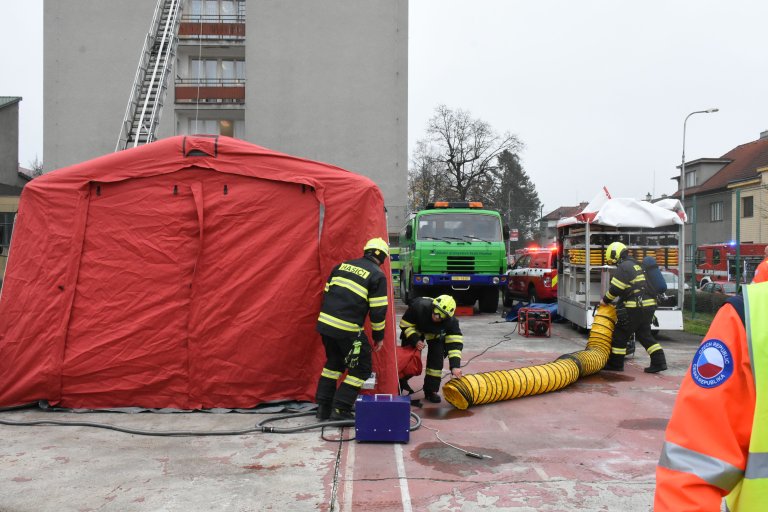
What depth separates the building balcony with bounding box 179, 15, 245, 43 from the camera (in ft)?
96.5

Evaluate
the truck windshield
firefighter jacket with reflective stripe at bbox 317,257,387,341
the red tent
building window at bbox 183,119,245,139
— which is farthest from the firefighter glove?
building window at bbox 183,119,245,139

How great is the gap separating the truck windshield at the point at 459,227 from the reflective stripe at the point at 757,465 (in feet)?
47.9

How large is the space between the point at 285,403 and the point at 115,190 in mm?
3050

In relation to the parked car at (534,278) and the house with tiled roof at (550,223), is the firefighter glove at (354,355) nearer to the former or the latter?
the parked car at (534,278)

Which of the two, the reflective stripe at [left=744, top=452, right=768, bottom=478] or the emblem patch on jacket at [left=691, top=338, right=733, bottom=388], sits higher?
the emblem patch on jacket at [left=691, top=338, right=733, bottom=388]

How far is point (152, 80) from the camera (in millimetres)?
14133

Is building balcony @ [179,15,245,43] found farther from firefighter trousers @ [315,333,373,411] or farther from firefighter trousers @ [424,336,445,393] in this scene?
firefighter trousers @ [315,333,373,411]

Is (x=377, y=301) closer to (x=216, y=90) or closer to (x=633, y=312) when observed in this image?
(x=633, y=312)

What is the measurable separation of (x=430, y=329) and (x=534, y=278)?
10.5 metres

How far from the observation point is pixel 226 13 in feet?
100

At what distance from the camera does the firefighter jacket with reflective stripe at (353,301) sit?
6.08 metres

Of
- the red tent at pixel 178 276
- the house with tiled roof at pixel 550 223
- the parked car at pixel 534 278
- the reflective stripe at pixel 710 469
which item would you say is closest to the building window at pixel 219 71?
the parked car at pixel 534 278

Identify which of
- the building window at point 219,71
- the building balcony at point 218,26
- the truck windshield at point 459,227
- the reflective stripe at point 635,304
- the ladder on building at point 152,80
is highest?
the building balcony at point 218,26

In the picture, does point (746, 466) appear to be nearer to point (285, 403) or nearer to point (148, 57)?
point (285, 403)
